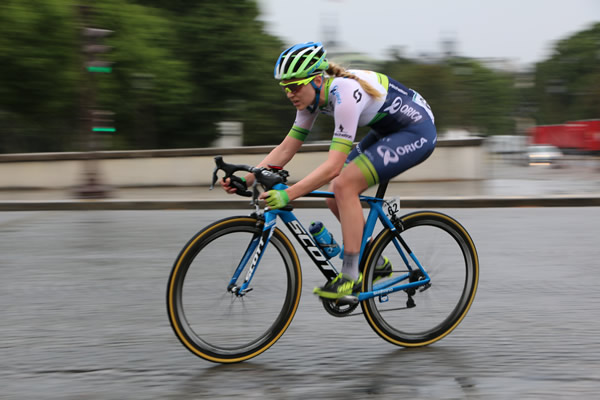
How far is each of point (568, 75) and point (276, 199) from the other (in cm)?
8518

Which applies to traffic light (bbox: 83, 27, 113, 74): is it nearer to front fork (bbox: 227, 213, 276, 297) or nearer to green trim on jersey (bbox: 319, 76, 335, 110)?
green trim on jersey (bbox: 319, 76, 335, 110)

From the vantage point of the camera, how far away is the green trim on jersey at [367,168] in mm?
4508

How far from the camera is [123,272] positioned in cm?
729

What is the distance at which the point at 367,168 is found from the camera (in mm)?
4520

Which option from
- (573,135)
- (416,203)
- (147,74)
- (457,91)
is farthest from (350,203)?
(573,135)

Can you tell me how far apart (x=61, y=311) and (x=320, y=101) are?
263 cm

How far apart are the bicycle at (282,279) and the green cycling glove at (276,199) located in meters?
0.08

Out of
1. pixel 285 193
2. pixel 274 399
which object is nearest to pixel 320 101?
pixel 285 193

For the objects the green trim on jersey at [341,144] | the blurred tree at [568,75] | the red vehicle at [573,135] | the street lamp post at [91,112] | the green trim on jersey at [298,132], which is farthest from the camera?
the blurred tree at [568,75]

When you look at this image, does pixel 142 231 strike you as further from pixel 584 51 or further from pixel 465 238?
pixel 584 51

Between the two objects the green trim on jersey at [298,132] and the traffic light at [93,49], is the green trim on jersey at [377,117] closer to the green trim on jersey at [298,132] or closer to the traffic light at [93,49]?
the green trim on jersey at [298,132]

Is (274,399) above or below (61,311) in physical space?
above

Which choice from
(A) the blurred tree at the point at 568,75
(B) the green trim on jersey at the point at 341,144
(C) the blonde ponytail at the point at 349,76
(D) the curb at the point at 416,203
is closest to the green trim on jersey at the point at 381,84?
(C) the blonde ponytail at the point at 349,76

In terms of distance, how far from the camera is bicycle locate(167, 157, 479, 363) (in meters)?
4.23
